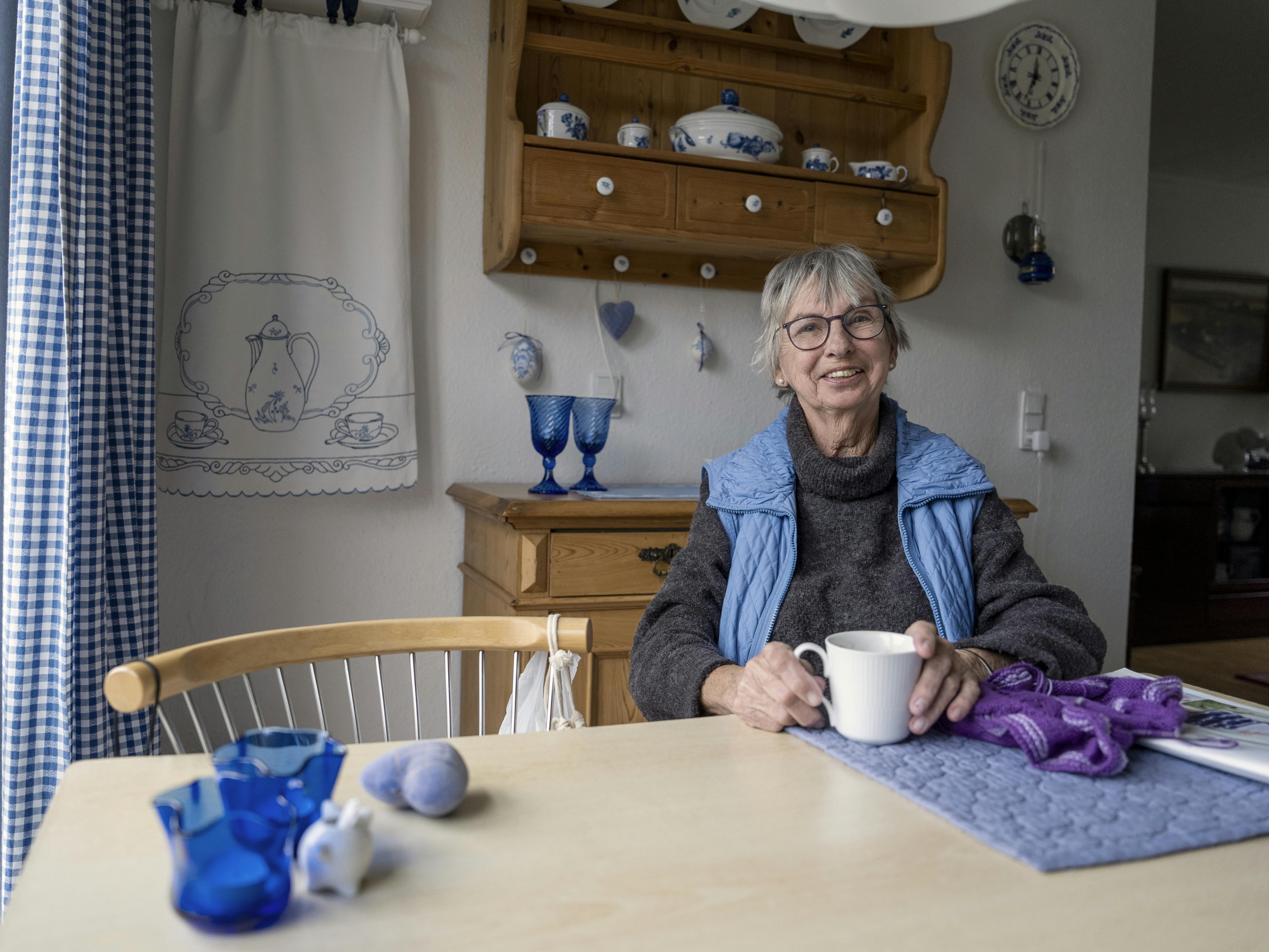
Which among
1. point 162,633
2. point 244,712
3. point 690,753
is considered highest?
point 690,753

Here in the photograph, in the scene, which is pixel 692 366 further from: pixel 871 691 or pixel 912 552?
pixel 871 691

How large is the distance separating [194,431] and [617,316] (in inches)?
40.5

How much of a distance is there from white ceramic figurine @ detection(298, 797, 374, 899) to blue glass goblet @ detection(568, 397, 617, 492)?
1565 mm

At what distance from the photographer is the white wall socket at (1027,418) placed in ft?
9.47

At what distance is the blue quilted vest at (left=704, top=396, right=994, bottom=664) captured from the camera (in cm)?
126

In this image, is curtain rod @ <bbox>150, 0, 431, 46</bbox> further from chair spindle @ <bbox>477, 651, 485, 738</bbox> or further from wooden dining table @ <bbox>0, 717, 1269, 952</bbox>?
wooden dining table @ <bbox>0, 717, 1269, 952</bbox>

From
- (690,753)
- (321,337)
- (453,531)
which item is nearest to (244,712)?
(453,531)

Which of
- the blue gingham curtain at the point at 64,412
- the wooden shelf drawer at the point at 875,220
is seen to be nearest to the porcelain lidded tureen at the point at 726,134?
the wooden shelf drawer at the point at 875,220

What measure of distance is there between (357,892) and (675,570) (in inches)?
30.9

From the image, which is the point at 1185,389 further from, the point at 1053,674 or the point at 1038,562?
the point at 1053,674

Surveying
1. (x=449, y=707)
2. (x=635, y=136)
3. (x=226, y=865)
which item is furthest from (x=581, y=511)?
(x=226, y=865)

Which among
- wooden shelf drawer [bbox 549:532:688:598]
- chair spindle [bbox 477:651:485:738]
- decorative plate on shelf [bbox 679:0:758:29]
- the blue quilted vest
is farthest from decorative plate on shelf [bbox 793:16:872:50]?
chair spindle [bbox 477:651:485:738]

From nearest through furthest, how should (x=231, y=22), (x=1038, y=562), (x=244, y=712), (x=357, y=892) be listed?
(x=357, y=892) → (x=231, y=22) → (x=244, y=712) → (x=1038, y=562)

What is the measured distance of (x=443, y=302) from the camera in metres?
2.31
